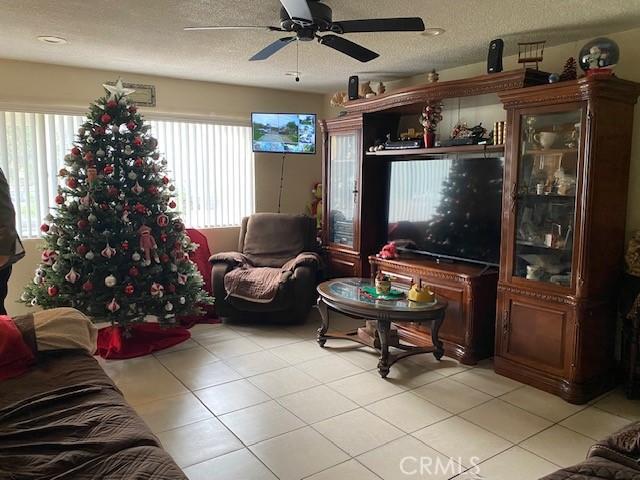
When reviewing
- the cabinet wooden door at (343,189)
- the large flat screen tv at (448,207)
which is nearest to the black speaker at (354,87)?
the cabinet wooden door at (343,189)

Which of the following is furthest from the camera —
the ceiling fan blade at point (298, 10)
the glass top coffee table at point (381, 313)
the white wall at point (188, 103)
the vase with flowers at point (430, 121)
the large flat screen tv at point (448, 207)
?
the white wall at point (188, 103)

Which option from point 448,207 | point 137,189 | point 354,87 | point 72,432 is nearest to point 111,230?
point 137,189

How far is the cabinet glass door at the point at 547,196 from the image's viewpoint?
10.2 ft

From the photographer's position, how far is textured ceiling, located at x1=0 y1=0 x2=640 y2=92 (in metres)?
2.82

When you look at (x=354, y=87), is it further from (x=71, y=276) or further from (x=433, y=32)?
(x=71, y=276)

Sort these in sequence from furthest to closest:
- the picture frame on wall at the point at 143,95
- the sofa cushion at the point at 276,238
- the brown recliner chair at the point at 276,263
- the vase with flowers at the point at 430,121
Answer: the sofa cushion at the point at 276,238, the picture frame on wall at the point at 143,95, the brown recliner chair at the point at 276,263, the vase with flowers at the point at 430,121

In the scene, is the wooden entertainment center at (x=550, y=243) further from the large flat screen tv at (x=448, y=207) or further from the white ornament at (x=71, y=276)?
the white ornament at (x=71, y=276)

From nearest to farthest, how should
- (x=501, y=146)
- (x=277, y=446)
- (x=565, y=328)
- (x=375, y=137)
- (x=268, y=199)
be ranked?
1. (x=277, y=446)
2. (x=565, y=328)
3. (x=501, y=146)
4. (x=375, y=137)
5. (x=268, y=199)

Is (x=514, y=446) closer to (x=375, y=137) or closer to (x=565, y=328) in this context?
(x=565, y=328)

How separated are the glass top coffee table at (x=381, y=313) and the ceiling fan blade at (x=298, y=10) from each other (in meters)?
1.89

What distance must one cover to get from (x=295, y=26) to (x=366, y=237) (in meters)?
2.53

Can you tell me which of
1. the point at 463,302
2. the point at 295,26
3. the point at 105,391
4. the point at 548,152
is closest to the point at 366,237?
the point at 463,302

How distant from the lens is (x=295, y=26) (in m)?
2.66

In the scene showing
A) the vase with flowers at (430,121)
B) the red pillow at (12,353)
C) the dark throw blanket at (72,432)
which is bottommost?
the dark throw blanket at (72,432)
